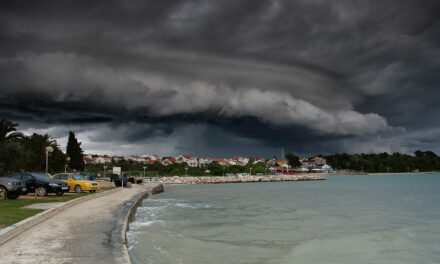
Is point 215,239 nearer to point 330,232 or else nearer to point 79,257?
point 330,232

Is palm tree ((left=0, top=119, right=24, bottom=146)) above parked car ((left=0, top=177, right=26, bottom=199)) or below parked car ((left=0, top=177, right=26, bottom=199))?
above

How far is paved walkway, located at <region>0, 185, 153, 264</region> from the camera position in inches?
275

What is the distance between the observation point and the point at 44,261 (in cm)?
667

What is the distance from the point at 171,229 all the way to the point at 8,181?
1054cm

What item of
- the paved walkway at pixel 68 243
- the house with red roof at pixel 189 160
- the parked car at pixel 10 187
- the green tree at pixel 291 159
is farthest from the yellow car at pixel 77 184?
the green tree at pixel 291 159

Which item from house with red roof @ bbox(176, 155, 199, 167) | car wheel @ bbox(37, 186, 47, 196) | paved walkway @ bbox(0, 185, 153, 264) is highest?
house with red roof @ bbox(176, 155, 199, 167)

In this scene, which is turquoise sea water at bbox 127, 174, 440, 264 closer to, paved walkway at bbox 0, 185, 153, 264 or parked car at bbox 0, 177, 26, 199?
paved walkway at bbox 0, 185, 153, 264

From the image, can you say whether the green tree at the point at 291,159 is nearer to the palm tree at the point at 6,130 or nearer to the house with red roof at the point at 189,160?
the house with red roof at the point at 189,160

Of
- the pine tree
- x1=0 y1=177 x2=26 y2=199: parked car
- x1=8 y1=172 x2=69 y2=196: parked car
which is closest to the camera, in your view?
x1=0 y1=177 x2=26 y2=199: parked car

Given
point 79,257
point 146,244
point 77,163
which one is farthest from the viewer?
point 77,163

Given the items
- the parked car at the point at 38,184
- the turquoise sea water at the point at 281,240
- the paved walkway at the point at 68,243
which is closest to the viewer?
the paved walkway at the point at 68,243

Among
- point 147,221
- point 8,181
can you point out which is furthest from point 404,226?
point 8,181

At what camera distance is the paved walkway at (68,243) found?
6.99m

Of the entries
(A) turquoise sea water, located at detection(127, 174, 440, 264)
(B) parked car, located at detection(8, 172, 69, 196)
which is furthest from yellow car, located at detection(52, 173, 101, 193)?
(A) turquoise sea water, located at detection(127, 174, 440, 264)
